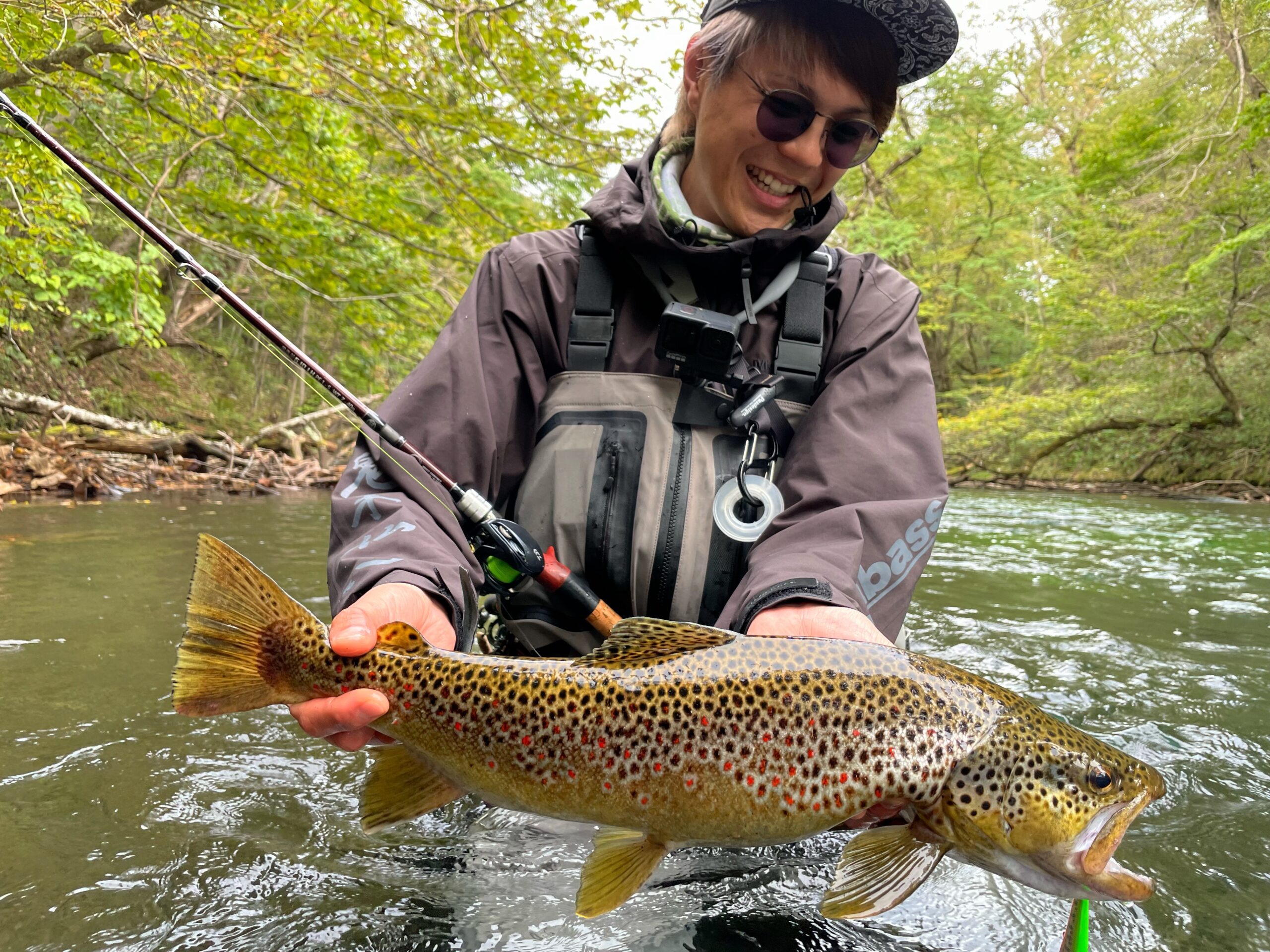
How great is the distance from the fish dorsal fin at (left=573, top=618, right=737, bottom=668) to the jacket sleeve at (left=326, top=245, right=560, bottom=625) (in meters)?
0.47

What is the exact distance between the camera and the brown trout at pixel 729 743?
172cm

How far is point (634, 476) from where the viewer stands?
2.67 meters

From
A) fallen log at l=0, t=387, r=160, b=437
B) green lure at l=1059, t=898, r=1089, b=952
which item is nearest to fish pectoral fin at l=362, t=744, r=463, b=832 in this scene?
green lure at l=1059, t=898, r=1089, b=952

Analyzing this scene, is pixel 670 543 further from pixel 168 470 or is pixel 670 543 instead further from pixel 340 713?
pixel 168 470

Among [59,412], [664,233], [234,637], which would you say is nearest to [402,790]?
[234,637]

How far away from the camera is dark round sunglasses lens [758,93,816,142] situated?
2.67 metres

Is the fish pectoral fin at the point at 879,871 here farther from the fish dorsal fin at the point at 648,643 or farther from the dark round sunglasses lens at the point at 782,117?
the dark round sunglasses lens at the point at 782,117

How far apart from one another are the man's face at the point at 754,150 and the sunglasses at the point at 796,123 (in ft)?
0.05

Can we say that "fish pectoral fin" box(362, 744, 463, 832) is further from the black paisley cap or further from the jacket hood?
the black paisley cap

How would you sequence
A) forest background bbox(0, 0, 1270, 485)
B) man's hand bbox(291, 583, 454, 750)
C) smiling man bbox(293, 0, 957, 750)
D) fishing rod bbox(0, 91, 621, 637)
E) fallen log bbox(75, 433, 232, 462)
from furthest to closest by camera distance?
fallen log bbox(75, 433, 232, 462), forest background bbox(0, 0, 1270, 485), smiling man bbox(293, 0, 957, 750), fishing rod bbox(0, 91, 621, 637), man's hand bbox(291, 583, 454, 750)

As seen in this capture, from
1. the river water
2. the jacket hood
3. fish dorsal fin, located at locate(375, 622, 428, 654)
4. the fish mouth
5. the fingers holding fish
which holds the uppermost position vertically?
the jacket hood

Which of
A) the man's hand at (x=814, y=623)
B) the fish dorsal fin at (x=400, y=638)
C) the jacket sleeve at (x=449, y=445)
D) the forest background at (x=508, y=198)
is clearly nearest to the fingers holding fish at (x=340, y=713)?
the fish dorsal fin at (x=400, y=638)

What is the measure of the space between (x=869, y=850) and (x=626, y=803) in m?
0.51

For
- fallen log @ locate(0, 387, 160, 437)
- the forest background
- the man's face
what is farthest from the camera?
fallen log @ locate(0, 387, 160, 437)
